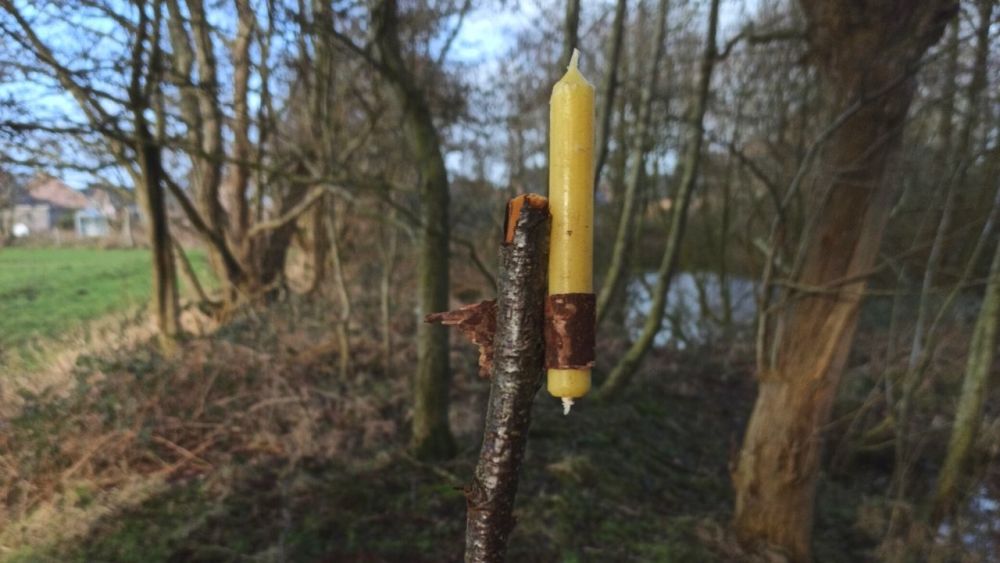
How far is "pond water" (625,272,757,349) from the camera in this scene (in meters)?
11.2

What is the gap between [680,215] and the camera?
7055mm

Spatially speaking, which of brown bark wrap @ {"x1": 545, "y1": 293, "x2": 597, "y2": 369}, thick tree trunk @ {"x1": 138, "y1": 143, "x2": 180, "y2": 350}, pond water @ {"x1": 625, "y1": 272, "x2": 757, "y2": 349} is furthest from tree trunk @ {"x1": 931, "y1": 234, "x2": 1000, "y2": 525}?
thick tree trunk @ {"x1": 138, "y1": 143, "x2": 180, "y2": 350}

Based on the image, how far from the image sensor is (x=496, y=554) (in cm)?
111

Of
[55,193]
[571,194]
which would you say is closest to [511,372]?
[571,194]

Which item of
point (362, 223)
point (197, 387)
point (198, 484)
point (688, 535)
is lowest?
point (688, 535)

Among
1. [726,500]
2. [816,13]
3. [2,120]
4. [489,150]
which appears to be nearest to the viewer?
[2,120]

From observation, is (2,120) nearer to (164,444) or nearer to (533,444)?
(164,444)

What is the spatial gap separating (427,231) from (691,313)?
30.4 ft

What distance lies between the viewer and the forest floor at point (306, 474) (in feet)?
12.9

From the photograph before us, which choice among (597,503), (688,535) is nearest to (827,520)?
(688,535)

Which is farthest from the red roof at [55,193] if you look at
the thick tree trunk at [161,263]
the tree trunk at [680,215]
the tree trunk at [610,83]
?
the tree trunk at [680,215]

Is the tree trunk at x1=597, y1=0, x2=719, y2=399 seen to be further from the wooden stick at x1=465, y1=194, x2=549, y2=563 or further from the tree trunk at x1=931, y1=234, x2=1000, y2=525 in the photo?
the wooden stick at x1=465, y1=194, x2=549, y2=563

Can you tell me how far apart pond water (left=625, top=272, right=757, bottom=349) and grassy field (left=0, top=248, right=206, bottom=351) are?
8281 millimetres

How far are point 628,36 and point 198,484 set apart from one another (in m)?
10.4
